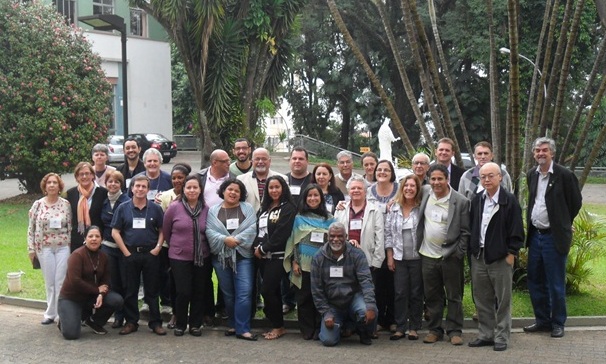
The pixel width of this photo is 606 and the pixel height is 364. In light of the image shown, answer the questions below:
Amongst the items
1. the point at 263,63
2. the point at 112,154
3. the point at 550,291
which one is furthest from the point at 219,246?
the point at 112,154

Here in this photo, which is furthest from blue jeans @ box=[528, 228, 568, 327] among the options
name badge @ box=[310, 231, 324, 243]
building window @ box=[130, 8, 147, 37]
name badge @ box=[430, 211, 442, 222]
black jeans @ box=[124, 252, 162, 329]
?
building window @ box=[130, 8, 147, 37]

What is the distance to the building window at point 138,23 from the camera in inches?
1531

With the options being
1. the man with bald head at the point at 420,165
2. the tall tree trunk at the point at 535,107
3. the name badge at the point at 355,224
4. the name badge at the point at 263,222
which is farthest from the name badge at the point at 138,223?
the tall tree trunk at the point at 535,107

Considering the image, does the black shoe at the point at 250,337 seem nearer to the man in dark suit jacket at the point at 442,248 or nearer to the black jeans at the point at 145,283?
the black jeans at the point at 145,283

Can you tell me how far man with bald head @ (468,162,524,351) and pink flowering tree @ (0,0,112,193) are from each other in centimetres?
1438

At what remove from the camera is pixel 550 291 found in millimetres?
8047

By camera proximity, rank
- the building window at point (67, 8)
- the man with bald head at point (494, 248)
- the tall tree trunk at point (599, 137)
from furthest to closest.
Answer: the building window at point (67, 8) → the tall tree trunk at point (599, 137) → the man with bald head at point (494, 248)

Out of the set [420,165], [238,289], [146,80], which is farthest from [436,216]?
[146,80]

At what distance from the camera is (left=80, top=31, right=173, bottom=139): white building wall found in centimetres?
3778

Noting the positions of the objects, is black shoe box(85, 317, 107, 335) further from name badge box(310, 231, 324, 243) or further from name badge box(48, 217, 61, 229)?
name badge box(310, 231, 324, 243)

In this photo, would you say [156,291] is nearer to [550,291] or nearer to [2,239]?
[550,291]

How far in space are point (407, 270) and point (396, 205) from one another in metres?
0.69

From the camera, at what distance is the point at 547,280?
26.6ft

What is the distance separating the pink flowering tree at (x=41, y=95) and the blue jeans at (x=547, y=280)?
1439cm
